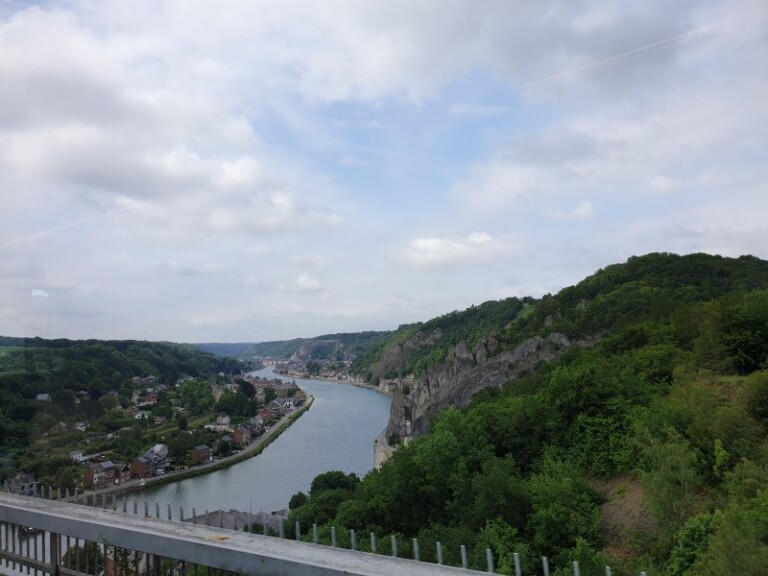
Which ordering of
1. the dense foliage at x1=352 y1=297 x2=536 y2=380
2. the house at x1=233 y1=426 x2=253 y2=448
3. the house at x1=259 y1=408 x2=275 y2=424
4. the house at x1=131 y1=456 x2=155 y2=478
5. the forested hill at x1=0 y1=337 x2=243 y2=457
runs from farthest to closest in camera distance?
the dense foliage at x1=352 y1=297 x2=536 y2=380, the house at x1=259 y1=408 x2=275 y2=424, the house at x1=233 y1=426 x2=253 y2=448, the house at x1=131 y1=456 x2=155 y2=478, the forested hill at x1=0 y1=337 x2=243 y2=457

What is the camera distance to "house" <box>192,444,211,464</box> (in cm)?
3353

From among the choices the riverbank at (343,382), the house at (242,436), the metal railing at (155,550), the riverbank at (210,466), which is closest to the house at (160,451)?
the riverbank at (210,466)

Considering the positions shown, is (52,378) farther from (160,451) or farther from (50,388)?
(160,451)

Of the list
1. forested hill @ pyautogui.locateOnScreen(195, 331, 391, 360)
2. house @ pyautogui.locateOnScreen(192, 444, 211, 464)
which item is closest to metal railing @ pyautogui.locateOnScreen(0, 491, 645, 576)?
house @ pyautogui.locateOnScreen(192, 444, 211, 464)

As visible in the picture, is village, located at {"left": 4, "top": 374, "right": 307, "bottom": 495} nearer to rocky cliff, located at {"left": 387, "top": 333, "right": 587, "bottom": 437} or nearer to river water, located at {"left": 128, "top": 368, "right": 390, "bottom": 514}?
river water, located at {"left": 128, "top": 368, "right": 390, "bottom": 514}

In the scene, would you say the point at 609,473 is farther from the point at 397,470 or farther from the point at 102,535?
the point at 102,535

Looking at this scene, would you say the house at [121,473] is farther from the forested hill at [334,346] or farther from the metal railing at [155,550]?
the forested hill at [334,346]

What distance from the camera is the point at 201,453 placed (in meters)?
34.2

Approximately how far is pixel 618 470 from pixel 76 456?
1867 centimetres

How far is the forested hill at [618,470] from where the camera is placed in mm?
6898

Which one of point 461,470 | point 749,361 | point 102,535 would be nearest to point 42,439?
point 461,470

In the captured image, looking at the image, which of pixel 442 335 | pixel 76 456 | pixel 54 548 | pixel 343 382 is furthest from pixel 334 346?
pixel 54 548

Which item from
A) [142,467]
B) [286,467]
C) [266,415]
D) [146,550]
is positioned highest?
[146,550]

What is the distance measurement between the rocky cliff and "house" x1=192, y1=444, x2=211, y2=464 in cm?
1448
